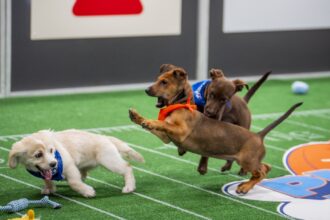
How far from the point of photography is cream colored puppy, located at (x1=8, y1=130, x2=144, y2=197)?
8.42 meters

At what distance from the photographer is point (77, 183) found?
28.8ft

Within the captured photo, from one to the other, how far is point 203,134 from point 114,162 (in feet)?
3.09

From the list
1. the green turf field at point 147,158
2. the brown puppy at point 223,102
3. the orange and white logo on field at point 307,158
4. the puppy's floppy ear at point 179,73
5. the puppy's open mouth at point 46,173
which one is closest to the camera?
the puppy's open mouth at point 46,173

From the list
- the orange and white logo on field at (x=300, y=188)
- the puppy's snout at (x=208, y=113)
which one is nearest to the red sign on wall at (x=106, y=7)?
the orange and white logo on field at (x=300, y=188)

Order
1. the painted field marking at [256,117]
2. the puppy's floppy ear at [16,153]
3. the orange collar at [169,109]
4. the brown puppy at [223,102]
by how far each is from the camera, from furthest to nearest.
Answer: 1. the painted field marking at [256,117]
2. the brown puppy at [223,102]
3. the orange collar at [169,109]
4. the puppy's floppy ear at [16,153]

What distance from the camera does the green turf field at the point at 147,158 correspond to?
8648 mm

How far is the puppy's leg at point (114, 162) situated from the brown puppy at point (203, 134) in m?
0.48

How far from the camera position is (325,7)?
16625mm

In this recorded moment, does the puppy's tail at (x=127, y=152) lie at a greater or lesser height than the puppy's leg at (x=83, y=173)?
greater

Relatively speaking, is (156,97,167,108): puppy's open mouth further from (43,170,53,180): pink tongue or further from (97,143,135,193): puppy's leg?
(43,170,53,180): pink tongue

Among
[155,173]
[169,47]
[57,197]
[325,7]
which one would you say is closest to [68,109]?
[169,47]

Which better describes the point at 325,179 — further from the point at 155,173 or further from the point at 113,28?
the point at 113,28

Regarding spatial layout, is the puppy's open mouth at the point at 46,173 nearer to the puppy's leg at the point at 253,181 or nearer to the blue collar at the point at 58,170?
the blue collar at the point at 58,170

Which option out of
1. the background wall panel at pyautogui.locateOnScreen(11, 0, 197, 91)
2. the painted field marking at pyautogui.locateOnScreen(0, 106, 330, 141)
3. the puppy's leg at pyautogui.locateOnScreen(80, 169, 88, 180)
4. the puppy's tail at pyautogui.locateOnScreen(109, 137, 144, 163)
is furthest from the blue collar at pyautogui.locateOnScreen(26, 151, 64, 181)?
the background wall panel at pyautogui.locateOnScreen(11, 0, 197, 91)
